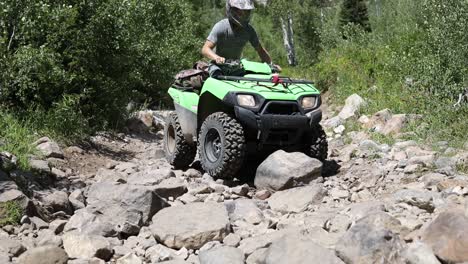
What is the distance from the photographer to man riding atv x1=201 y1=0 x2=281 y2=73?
662 cm

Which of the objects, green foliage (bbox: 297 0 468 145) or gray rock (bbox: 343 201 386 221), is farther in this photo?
green foliage (bbox: 297 0 468 145)

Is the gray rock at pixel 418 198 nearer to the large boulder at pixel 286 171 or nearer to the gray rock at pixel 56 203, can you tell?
the large boulder at pixel 286 171

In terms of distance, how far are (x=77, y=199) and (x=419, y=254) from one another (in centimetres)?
323

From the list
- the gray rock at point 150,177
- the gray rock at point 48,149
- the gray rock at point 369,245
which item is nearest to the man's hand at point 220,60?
the gray rock at point 150,177

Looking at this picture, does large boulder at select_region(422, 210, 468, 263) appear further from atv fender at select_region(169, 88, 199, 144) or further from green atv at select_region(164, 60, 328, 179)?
atv fender at select_region(169, 88, 199, 144)

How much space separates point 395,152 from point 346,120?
3.28 meters

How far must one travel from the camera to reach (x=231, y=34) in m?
6.89

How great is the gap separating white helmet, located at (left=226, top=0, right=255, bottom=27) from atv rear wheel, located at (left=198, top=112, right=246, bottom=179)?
128 cm

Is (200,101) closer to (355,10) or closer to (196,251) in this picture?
(196,251)

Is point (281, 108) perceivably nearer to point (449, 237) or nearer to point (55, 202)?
point (55, 202)

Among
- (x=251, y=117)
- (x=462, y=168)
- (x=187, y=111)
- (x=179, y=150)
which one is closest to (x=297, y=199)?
(x=251, y=117)

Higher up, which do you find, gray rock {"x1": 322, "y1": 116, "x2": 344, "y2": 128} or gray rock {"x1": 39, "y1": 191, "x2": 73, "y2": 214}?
gray rock {"x1": 39, "y1": 191, "x2": 73, "y2": 214}

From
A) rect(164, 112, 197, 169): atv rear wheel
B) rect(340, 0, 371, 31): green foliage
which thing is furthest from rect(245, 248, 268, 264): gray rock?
rect(340, 0, 371, 31): green foliage

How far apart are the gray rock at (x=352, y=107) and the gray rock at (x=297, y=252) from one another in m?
6.27
